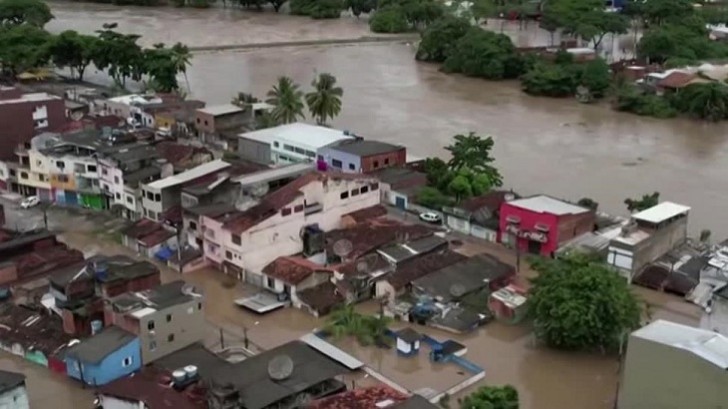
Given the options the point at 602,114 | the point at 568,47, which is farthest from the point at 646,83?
the point at 568,47

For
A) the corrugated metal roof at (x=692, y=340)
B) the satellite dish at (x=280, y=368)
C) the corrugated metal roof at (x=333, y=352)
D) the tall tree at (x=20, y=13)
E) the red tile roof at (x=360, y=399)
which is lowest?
the corrugated metal roof at (x=333, y=352)

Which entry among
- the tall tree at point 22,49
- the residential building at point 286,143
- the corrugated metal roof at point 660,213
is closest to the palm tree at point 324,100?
the residential building at point 286,143

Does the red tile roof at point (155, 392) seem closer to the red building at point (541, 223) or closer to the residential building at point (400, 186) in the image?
the red building at point (541, 223)

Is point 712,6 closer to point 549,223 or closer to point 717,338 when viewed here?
point 549,223

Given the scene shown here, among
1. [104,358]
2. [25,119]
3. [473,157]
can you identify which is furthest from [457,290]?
[25,119]

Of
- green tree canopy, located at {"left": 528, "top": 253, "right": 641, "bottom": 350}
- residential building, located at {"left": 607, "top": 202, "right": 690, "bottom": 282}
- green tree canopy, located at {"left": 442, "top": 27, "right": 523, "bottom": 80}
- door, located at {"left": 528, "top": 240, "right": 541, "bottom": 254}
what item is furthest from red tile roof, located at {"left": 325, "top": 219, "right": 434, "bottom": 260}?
green tree canopy, located at {"left": 442, "top": 27, "right": 523, "bottom": 80}

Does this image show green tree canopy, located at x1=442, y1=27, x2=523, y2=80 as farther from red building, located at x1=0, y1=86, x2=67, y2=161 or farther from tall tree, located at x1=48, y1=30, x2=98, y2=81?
red building, located at x1=0, y1=86, x2=67, y2=161
